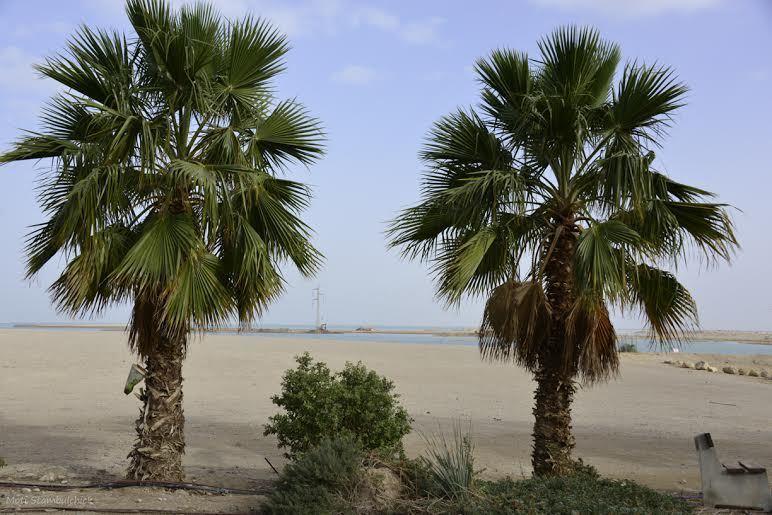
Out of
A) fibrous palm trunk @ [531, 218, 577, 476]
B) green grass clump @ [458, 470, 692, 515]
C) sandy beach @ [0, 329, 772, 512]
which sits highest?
fibrous palm trunk @ [531, 218, 577, 476]

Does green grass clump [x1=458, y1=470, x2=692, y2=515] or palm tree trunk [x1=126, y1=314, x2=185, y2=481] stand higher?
palm tree trunk [x1=126, y1=314, x2=185, y2=481]

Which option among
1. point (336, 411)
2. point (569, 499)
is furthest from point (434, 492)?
point (336, 411)

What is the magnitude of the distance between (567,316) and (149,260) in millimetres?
5197

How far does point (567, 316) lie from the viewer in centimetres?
873

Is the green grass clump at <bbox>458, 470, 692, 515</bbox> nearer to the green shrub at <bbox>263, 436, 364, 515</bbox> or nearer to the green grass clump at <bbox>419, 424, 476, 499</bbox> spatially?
the green grass clump at <bbox>419, 424, 476, 499</bbox>

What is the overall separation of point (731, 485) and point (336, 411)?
4712mm

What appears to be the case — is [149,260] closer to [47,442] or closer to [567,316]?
[567,316]

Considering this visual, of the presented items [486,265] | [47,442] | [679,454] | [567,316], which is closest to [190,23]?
[486,265]

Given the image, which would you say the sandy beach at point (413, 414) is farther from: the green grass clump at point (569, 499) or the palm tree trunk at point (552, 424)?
the palm tree trunk at point (552, 424)

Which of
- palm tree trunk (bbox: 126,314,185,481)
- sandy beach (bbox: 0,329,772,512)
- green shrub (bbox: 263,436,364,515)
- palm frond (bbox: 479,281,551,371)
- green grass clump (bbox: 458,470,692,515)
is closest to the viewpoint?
green grass clump (bbox: 458,470,692,515)

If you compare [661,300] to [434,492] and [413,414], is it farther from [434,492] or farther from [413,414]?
[413,414]

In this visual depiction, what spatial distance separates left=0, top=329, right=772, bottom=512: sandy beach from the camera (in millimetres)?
Answer: 11375

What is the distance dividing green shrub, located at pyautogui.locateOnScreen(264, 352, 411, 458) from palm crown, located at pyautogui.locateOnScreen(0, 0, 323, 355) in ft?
4.27

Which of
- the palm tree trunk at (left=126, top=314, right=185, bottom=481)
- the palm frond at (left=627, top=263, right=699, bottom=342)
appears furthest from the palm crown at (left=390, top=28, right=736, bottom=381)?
the palm tree trunk at (left=126, top=314, right=185, bottom=481)
